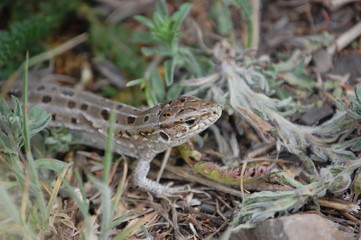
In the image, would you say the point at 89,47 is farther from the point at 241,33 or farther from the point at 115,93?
the point at 241,33

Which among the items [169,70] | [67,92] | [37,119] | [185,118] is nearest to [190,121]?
[185,118]

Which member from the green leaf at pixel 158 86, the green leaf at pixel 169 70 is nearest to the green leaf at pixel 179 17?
the green leaf at pixel 169 70

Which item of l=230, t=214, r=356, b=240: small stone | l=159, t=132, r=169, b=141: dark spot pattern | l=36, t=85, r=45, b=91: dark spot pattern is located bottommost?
l=230, t=214, r=356, b=240: small stone

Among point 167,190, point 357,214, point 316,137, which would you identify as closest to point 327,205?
Result: point 357,214

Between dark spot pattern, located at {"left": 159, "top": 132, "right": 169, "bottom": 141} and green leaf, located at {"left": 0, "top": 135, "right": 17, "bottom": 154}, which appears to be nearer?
green leaf, located at {"left": 0, "top": 135, "right": 17, "bottom": 154}

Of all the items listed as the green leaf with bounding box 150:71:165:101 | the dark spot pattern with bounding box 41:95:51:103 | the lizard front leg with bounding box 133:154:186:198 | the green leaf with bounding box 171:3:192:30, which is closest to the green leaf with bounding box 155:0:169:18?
the green leaf with bounding box 171:3:192:30

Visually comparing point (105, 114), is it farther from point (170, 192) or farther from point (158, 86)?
point (170, 192)

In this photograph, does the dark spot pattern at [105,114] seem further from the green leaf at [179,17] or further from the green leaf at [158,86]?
the green leaf at [179,17]

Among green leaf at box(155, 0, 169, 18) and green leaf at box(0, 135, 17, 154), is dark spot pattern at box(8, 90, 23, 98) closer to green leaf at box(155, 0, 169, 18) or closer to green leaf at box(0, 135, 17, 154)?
green leaf at box(0, 135, 17, 154)

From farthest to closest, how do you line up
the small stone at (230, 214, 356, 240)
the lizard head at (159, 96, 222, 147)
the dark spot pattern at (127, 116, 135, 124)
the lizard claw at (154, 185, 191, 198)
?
the dark spot pattern at (127, 116, 135, 124) → the lizard claw at (154, 185, 191, 198) → the lizard head at (159, 96, 222, 147) → the small stone at (230, 214, 356, 240)
